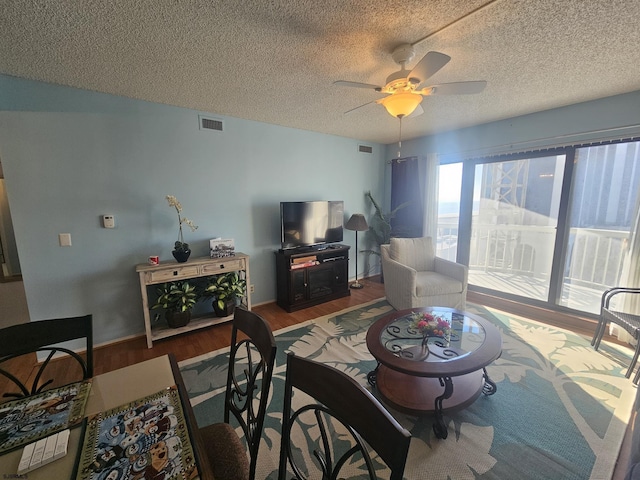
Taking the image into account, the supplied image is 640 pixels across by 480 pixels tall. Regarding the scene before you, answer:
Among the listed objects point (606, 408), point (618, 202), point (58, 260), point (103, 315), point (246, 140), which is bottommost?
point (606, 408)

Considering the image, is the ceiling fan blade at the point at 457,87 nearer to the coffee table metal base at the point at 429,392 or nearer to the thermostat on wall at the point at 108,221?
the coffee table metal base at the point at 429,392

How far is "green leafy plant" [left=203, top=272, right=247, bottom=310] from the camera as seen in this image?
2.91m

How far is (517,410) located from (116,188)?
378 cm

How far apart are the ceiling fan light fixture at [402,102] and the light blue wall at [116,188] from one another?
6.44 ft

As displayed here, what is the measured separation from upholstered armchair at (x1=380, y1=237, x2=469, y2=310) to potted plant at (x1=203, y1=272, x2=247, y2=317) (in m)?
1.81

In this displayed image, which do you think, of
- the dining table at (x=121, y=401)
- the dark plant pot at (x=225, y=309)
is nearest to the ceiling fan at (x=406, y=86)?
the dining table at (x=121, y=401)

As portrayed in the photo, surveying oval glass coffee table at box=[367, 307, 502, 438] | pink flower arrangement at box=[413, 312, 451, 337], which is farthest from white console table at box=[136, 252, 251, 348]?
pink flower arrangement at box=[413, 312, 451, 337]

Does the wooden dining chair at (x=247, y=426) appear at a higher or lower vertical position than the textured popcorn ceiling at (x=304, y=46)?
lower

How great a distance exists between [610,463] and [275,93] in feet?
11.2

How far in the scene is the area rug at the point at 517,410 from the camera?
1408 mm

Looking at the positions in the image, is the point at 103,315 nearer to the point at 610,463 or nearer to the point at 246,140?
the point at 246,140

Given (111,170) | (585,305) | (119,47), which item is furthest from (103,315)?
(585,305)

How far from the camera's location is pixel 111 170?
2.52m

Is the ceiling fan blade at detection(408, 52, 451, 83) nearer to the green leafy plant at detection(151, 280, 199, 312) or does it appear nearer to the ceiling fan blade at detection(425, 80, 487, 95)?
the ceiling fan blade at detection(425, 80, 487, 95)
